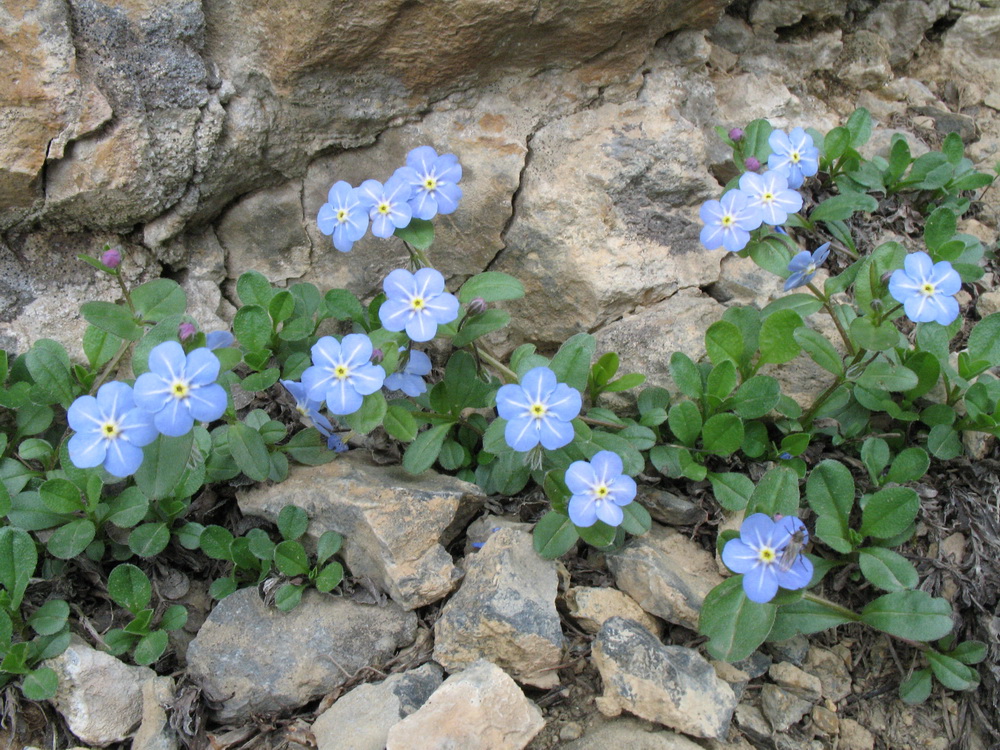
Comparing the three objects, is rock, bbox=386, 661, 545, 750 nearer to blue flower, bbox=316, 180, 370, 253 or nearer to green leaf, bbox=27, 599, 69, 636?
green leaf, bbox=27, 599, 69, 636

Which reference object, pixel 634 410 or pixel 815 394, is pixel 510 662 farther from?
→ pixel 815 394

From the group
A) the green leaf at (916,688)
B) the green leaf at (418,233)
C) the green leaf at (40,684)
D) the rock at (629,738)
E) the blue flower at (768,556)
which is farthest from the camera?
the green leaf at (418,233)

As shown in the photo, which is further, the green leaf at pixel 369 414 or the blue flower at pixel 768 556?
the green leaf at pixel 369 414

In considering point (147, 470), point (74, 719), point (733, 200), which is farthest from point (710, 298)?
point (74, 719)

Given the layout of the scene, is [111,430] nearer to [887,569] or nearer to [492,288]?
[492,288]

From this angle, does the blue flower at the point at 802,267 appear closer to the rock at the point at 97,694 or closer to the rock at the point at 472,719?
the rock at the point at 472,719

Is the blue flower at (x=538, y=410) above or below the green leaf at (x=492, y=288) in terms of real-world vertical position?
below

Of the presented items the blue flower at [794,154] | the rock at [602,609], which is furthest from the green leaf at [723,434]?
the blue flower at [794,154]

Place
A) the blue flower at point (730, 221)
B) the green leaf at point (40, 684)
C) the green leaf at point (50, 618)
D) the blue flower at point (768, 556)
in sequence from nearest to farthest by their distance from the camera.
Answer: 1. the blue flower at point (768, 556)
2. the green leaf at point (40, 684)
3. the green leaf at point (50, 618)
4. the blue flower at point (730, 221)

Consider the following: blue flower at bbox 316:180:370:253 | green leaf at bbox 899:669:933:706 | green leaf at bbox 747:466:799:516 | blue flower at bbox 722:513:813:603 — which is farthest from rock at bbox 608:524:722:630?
blue flower at bbox 316:180:370:253
